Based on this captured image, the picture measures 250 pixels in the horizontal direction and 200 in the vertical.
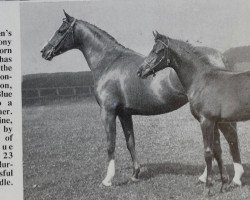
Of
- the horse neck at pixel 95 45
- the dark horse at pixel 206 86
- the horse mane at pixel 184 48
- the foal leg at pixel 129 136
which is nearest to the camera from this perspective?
the dark horse at pixel 206 86

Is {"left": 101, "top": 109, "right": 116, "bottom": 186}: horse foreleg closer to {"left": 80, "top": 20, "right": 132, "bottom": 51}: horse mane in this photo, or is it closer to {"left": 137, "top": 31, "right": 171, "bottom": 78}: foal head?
{"left": 137, "top": 31, "right": 171, "bottom": 78}: foal head

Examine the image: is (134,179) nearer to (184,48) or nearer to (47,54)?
(184,48)

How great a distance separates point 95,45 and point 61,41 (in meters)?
0.31

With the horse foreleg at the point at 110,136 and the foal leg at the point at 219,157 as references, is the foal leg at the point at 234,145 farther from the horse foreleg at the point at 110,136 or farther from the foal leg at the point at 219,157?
the horse foreleg at the point at 110,136

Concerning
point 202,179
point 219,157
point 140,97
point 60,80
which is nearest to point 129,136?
point 140,97

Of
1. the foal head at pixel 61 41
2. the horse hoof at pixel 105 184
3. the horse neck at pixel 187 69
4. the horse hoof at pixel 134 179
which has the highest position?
the foal head at pixel 61 41

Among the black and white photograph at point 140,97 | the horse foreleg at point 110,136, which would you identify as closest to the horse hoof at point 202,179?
the black and white photograph at point 140,97

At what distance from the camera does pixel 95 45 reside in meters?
3.50

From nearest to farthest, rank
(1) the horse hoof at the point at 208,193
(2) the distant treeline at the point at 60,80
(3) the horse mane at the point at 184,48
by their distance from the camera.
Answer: (1) the horse hoof at the point at 208,193 → (3) the horse mane at the point at 184,48 → (2) the distant treeline at the point at 60,80

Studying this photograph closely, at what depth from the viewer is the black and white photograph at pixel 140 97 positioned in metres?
2.96

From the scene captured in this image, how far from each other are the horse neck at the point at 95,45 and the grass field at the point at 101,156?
739 mm

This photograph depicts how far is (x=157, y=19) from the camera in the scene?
3486 mm

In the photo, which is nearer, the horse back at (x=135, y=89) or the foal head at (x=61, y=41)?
the horse back at (x=135, y=89)

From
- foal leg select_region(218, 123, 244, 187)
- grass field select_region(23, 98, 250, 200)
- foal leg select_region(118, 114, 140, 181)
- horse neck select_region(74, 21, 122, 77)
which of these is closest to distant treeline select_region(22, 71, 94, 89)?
grass field select_region(23, 98, 250, 200)
